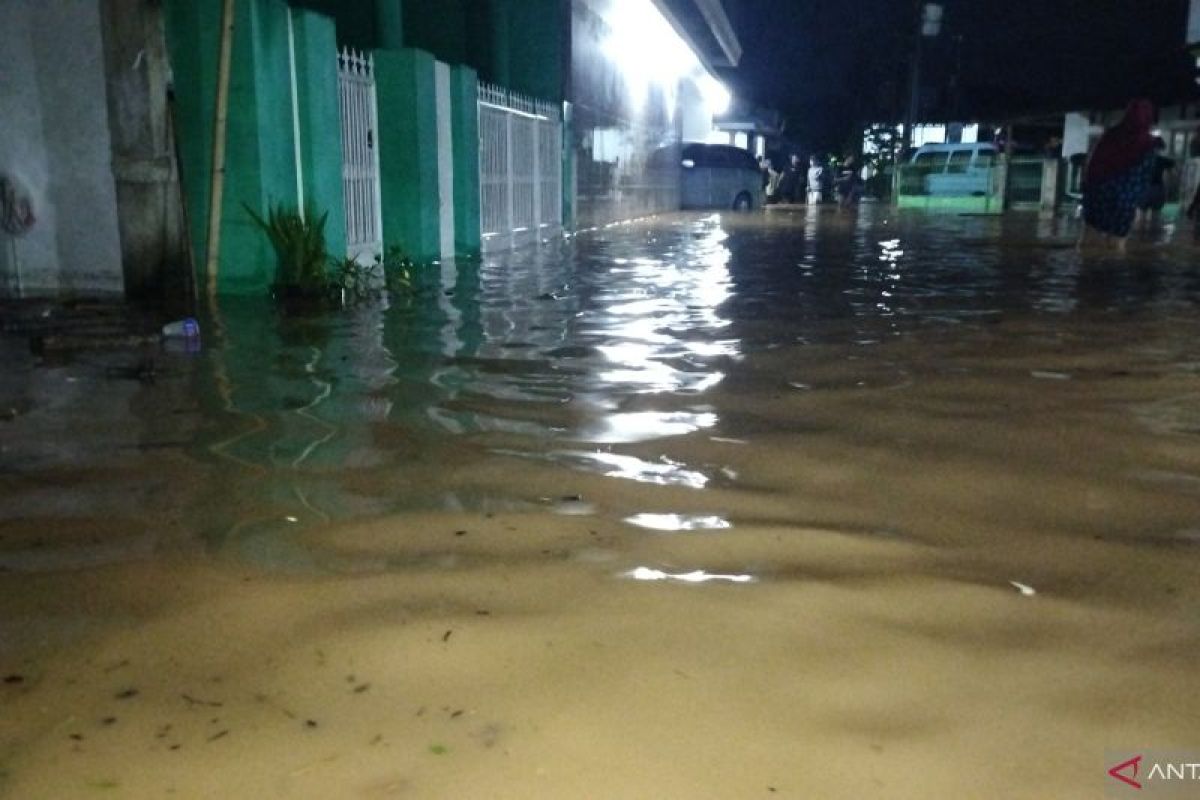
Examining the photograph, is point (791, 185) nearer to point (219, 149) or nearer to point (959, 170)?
point (959, 170)

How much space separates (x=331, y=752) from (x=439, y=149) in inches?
374

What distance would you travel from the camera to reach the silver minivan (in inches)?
1096

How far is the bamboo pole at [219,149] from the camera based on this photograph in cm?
701

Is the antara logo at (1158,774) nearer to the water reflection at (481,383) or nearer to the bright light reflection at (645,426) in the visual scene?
the water reflection at (481,383)

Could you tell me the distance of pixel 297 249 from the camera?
7309mm

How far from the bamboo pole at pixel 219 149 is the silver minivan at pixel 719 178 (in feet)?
70.7

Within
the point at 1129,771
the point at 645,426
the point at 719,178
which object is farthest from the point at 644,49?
the point at 1129,771

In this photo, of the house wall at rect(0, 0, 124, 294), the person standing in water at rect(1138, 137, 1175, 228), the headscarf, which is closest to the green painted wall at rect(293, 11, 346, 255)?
the house wall at rect(0, 0, 124, 294)

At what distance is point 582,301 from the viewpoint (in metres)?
7.73

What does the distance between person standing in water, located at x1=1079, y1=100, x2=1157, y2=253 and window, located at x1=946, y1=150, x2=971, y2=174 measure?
14.1 m

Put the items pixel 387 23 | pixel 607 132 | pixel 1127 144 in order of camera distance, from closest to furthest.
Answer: pixel 387 23, pixel 1127 144, pixel 607 132

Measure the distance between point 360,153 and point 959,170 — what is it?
19.9 meters

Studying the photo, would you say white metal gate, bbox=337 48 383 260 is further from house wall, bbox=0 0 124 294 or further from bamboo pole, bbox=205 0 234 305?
house wall, bbox=0 0 124 294

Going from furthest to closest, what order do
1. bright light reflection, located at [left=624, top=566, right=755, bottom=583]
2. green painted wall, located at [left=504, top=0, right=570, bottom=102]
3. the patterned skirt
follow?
1. green painted wall, located at [left=504, top=0, right=570, bottom=102]
2. the patterned skirt
3. bright light reflection, located at [left=624, top=566, right=755, bottom=583]
